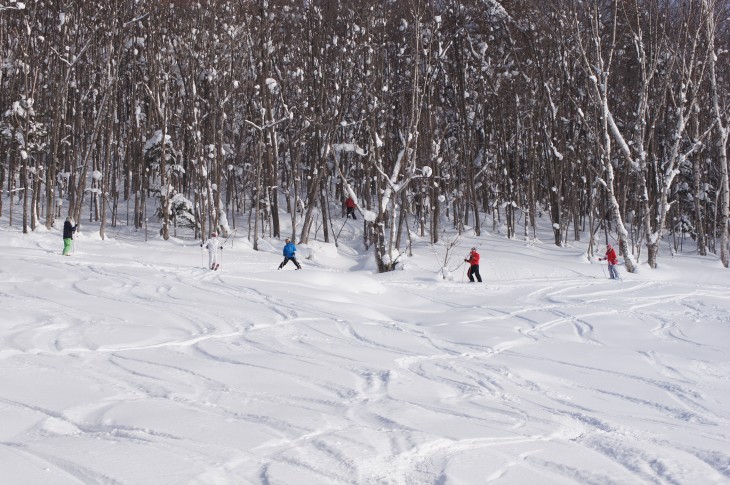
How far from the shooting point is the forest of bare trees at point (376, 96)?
27922mm

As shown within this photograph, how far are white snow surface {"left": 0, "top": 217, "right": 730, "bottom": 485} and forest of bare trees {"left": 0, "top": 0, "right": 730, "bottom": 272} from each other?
30.0 feet

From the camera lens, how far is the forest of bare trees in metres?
27.9

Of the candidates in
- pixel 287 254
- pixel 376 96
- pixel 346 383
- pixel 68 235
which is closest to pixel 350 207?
pixel 376 96

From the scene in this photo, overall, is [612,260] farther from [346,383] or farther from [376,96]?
[346,383]

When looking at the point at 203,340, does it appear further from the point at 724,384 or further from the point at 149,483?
the point at 724,384

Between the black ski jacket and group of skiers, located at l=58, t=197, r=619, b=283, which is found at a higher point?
the black ski jacket

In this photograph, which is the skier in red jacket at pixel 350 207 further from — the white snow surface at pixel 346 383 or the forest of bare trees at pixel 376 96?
the white snow surface at pixel 346 383

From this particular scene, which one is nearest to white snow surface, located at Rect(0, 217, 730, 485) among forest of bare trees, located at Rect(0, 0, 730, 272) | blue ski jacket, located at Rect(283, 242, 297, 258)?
blue ski jacket, located at Rect(283, 242, 297, 258)

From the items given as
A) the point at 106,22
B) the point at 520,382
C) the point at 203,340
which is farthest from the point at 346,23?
the point at 520,382

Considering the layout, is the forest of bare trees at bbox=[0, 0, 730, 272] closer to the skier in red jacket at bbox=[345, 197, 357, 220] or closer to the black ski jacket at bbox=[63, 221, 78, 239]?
the skier in red jacket at bbox=[345, 197, 357, 220]

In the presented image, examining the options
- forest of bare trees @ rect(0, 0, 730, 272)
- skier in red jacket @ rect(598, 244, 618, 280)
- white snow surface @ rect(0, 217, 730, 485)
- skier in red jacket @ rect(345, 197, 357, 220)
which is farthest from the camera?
skier in red jacket @ rect(345, 197, 357, 220)

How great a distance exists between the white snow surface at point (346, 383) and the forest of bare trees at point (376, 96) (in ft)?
30.0

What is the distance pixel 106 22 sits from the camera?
31.6 metres

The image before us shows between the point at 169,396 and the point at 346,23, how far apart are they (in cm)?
2785
